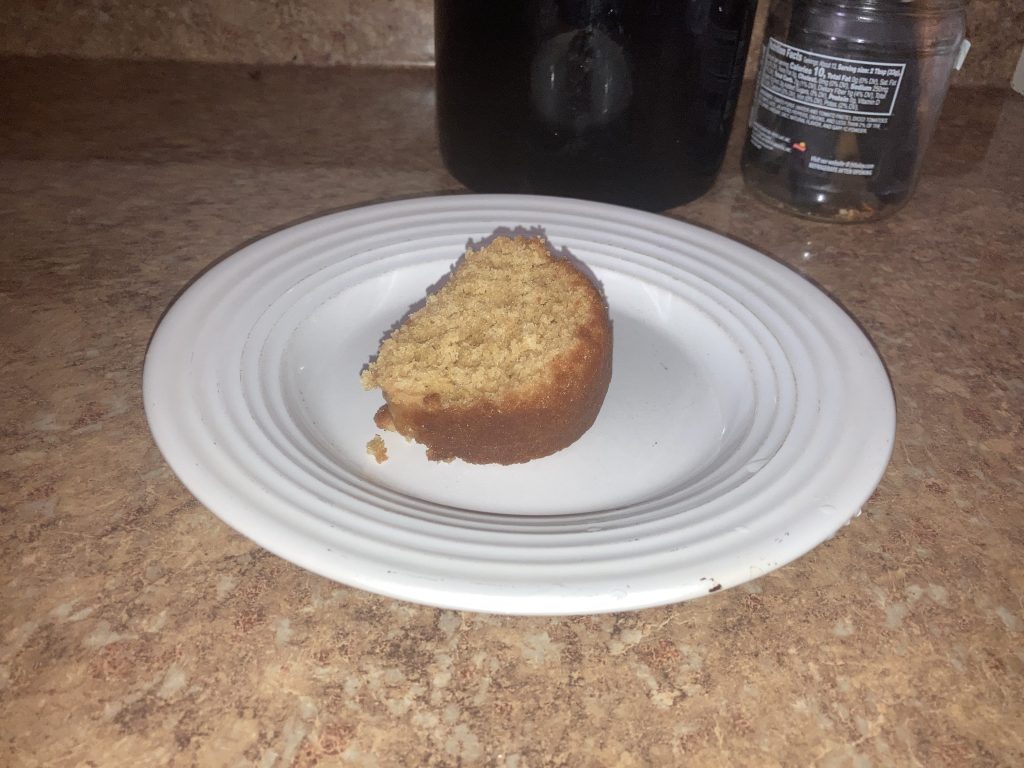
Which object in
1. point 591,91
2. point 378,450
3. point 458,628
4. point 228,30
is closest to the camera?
point 458,628

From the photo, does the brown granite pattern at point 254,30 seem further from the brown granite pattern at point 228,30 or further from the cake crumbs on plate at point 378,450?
the cake crumbs on plate at point 378,450

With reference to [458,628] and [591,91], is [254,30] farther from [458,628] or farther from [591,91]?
[458,628]

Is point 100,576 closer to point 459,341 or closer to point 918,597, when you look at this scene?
point 459,341

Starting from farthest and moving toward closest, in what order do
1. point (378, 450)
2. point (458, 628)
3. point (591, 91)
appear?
1. point (591, 91)
2. point (378, 450)
3. point (458, 628)

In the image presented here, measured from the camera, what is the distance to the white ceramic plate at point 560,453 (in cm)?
43

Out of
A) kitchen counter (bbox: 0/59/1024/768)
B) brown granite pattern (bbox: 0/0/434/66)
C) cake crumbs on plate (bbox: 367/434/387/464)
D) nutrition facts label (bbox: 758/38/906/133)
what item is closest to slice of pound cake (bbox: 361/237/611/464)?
cake crumbs on plate (bbox: 367/434/387/464)

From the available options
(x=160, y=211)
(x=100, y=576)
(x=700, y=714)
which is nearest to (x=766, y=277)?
(x=700, y=714)

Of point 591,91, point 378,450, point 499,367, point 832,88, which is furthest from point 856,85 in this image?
point 378,450

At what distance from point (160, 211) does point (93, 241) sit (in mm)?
89

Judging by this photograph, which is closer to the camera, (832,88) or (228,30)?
(832,88)

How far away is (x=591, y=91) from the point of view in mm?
751

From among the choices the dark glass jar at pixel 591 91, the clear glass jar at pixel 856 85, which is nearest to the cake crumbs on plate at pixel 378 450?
the dark glass jar at pixel 591 91

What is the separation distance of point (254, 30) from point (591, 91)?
72 centimetres

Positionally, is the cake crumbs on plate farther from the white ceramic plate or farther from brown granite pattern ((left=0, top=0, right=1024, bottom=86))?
brown granite pattern ((left=0, top=0, right=1024, bottom=86))
